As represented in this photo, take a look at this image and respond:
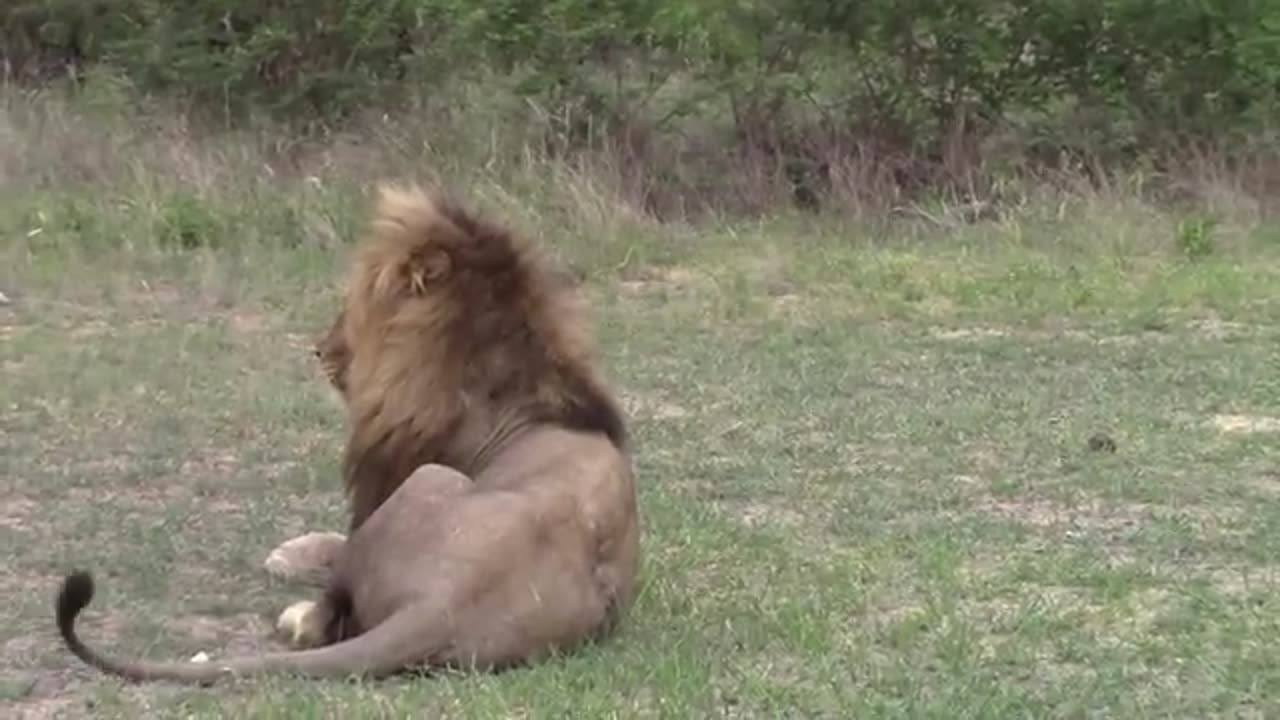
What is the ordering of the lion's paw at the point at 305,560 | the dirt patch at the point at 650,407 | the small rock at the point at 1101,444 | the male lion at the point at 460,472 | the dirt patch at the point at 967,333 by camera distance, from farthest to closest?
the dirt patch at the point at 967,333
the dirt patch at the point at 650,407
the small rock at the point at 1101,444
the lion's paw at the point at 305,560
the male lion at the point at 460,472

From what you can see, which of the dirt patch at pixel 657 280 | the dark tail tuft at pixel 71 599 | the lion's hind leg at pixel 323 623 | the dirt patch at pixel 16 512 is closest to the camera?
the dark tail tuft at pixel 71 599

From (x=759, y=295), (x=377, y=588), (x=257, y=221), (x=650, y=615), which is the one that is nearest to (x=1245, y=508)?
(x=650, y=615)

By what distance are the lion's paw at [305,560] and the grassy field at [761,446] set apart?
0.29 ft

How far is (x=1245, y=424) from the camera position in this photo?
7934mm

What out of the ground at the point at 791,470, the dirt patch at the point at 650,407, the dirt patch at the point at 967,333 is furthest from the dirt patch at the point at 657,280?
the dirt patch at the point at 650,407

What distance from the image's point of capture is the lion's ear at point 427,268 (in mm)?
5309

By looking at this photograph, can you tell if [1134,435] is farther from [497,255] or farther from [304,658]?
[304,658]

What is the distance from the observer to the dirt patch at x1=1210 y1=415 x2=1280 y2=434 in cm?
781

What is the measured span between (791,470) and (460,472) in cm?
216

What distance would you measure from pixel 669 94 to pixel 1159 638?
29.9 ft

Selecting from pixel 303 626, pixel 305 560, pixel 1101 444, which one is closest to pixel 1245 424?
pixel 1101 444

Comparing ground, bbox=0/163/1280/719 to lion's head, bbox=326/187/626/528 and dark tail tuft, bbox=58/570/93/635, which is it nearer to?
dark tail tuft, bbox=58/570/93/635

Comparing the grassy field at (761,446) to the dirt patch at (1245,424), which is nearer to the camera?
the grassy field at (761,446)

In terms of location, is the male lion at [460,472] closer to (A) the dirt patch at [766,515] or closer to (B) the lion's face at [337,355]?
(B) the lion's face at [337,355]
